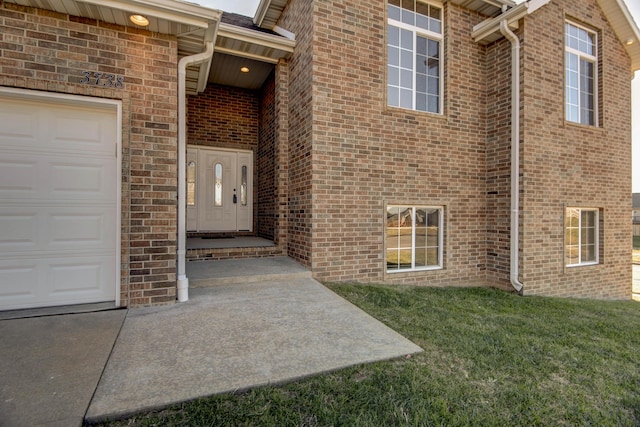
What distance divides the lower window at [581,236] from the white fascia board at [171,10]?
24.3 ft

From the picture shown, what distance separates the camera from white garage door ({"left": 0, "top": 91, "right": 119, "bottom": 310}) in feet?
11.4

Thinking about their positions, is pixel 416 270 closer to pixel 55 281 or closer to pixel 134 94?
pixel 134 94

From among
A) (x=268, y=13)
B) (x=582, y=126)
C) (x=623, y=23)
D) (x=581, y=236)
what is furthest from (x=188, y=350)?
(x=623, y=23)

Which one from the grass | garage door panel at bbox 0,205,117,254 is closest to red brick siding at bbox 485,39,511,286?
the grass

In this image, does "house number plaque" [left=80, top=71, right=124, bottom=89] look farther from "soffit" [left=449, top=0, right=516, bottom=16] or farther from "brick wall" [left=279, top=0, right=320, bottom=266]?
"soffit" [left=449, top=0, right=516, bottom=16]

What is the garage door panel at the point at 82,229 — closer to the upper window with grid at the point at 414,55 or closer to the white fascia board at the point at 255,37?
the white fascia board at the point at 255,37

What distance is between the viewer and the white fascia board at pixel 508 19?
18.9 ft

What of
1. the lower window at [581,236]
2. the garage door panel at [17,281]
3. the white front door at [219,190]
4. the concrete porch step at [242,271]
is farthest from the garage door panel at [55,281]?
the lower window at [581,236]

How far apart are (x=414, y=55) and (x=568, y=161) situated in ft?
12.8

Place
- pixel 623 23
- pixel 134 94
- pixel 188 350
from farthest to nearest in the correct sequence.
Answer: pixel 623 23 → pixel 134 94 → pixel 188 350

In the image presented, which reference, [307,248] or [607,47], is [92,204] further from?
[607,47]

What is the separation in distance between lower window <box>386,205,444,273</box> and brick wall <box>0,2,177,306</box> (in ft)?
12.1

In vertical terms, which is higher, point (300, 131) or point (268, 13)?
point (268, 13)

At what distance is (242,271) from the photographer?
4902 millimetres
